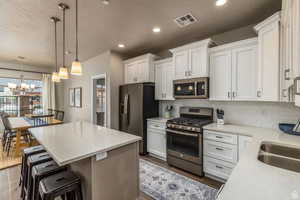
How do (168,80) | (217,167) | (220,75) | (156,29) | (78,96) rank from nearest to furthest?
(217,167) < (220,75) < (156,29) < (168,80) < (78,96)

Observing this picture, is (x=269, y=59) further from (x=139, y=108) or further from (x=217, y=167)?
(x=139, y=108)

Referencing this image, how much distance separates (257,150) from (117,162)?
4.99 ft

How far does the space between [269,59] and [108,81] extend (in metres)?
3.61

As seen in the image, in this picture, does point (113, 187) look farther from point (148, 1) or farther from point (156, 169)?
point (148, 1)

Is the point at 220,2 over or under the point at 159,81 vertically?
over

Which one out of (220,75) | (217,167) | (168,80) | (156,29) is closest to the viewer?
(217,167)

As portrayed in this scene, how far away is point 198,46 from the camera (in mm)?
2768

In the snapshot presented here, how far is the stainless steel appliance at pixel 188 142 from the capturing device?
2.49 meters

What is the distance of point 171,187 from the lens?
7.28ft

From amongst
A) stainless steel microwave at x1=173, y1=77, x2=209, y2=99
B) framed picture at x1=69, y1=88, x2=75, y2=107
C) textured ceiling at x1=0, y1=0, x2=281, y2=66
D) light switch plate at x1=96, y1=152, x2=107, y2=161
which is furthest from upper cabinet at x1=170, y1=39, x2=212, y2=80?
framed picture at x1=69, y1=88, x2=75, y2=107

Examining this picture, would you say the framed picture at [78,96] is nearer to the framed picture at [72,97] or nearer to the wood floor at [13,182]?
the framed picture at [72,97]

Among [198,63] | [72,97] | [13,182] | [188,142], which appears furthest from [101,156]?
[72,97]

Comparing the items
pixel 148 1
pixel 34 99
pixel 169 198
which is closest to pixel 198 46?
pixel 148 1

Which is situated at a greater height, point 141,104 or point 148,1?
point 148,1
